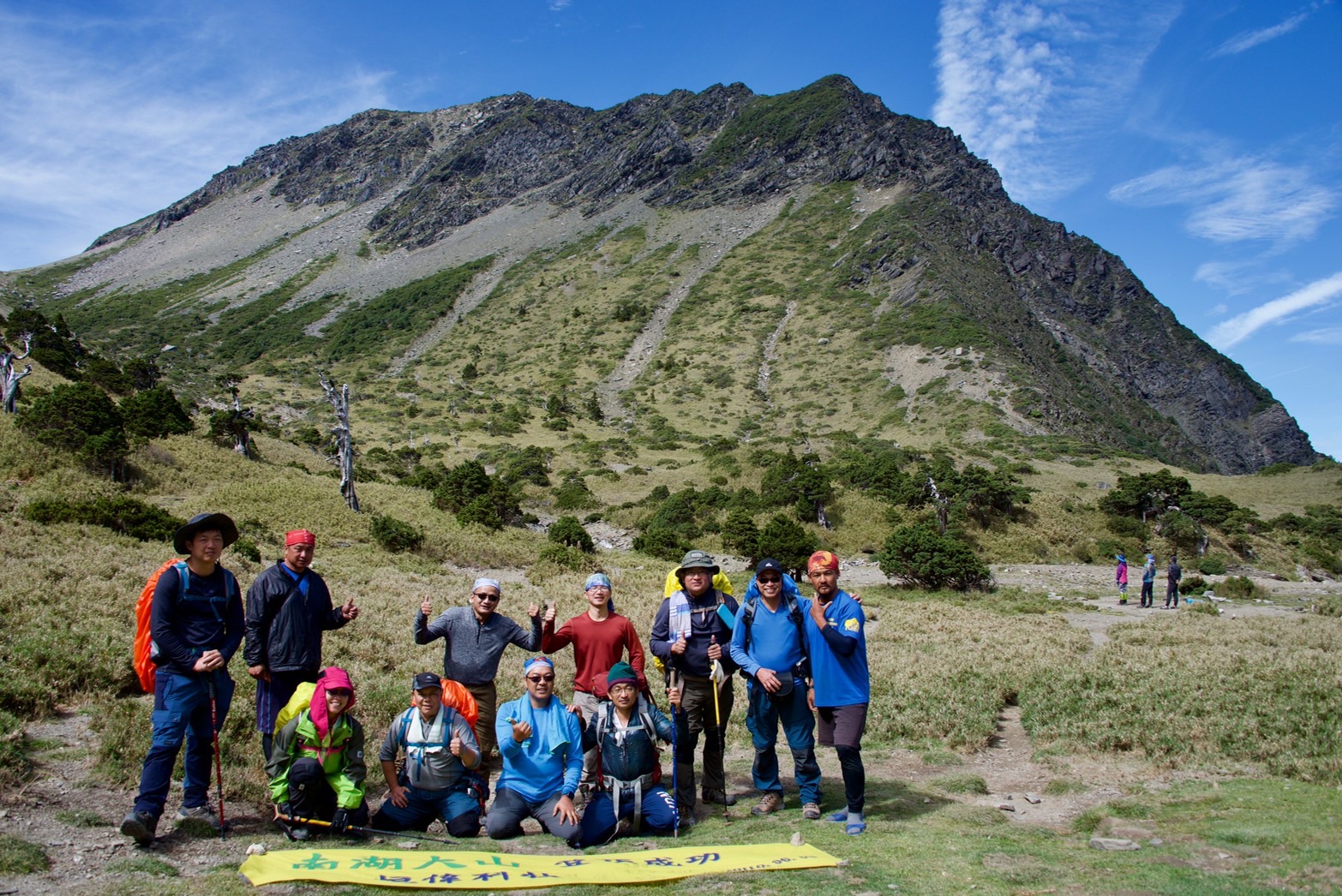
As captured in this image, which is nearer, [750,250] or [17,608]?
[17,608]

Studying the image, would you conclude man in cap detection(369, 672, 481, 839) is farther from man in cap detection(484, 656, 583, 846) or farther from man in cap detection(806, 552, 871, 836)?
man in cap detection(806, 552, 871, 836)

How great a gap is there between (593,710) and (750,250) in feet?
305

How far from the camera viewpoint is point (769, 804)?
5.53 meters

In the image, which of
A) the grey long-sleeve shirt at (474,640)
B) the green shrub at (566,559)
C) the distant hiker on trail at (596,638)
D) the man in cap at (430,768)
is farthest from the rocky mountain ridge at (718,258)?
the man in cap at (430,768)

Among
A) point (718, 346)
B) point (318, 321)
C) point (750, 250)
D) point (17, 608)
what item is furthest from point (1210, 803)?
point (318, 321)

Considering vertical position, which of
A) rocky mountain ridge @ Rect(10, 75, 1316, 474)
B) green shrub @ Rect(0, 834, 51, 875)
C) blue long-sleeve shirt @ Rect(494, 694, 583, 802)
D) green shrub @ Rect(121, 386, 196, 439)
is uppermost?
rocky mountain ridge @ Rect(10, 75, 1316, 474)

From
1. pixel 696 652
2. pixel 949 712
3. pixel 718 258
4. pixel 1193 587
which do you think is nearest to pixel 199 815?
pixel 696 652

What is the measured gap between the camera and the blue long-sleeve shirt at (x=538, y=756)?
199 inches

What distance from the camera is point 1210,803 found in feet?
17.2

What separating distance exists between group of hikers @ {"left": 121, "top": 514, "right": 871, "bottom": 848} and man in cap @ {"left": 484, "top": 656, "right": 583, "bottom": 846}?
1 centimetres

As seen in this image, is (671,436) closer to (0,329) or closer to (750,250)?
(0,329)

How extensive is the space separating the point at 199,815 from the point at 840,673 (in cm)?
423

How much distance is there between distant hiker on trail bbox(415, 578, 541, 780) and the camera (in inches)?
218

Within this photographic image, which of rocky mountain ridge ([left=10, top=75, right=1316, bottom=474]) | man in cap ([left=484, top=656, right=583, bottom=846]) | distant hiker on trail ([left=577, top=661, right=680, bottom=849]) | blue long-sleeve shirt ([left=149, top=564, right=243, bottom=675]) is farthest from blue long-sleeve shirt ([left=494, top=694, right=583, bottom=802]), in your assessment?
rocky mountain ridge ([left=10, top=75, right=1316, bottom=474])
